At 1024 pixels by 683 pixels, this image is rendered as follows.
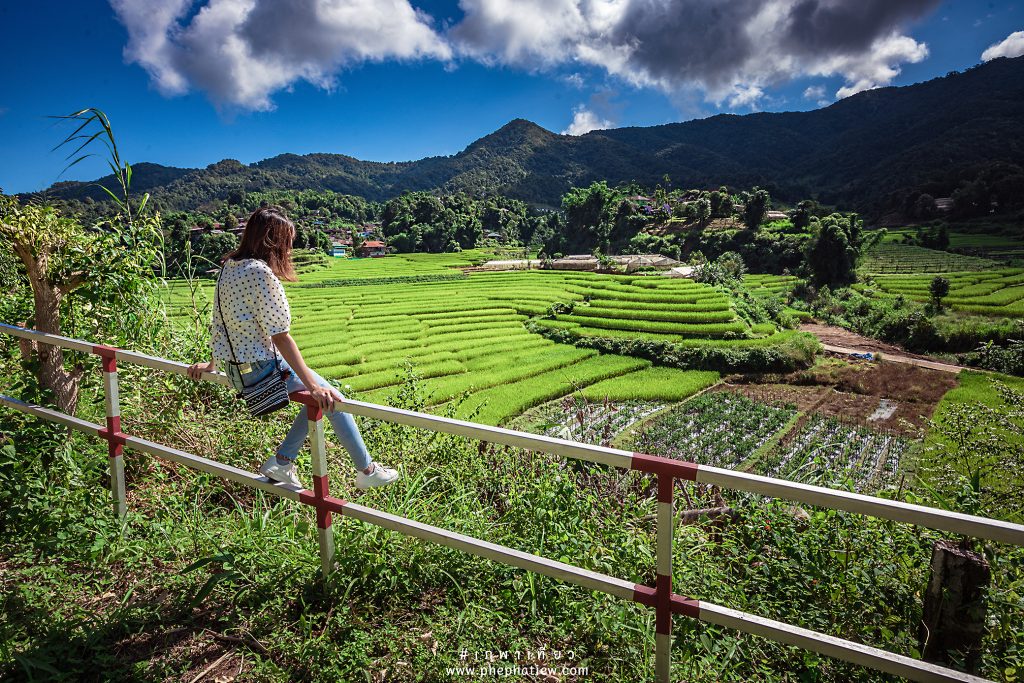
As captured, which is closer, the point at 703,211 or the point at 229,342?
the point at 229,342

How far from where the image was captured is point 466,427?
1.54m

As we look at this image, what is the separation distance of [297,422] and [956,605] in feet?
7.06

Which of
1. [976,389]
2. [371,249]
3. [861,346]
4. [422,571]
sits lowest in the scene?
[976,389]

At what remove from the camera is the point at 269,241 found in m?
1.94

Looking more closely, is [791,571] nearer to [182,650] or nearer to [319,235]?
[182,650]

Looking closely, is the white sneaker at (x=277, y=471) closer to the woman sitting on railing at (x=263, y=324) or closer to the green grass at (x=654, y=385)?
the woman sitting on railing at (x=263, y=324)

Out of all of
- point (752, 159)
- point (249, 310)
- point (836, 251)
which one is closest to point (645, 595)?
point (249, 310)

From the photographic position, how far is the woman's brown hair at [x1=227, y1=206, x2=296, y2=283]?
192 cm

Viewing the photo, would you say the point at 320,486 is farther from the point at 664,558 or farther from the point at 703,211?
the point at 703,211

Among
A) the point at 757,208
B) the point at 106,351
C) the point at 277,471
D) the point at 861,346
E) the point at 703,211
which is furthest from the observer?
the point at 703,211

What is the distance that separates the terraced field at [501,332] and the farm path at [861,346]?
2.20 meters

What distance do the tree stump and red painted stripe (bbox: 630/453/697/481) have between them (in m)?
0.86

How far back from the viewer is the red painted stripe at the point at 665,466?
4.04ft

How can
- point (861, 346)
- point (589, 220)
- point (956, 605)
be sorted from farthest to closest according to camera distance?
point (589, 220) → point (861, 346) → point (956, 605)
